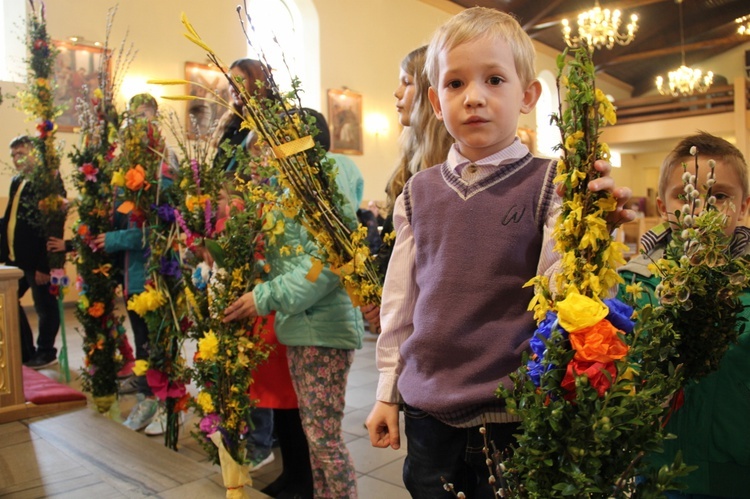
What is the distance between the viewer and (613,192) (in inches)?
35.3

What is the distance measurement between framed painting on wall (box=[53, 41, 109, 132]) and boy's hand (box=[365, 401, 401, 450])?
318 inches

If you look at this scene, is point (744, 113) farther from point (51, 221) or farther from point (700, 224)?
point (700, 224)

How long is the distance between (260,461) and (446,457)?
1993 millimetres

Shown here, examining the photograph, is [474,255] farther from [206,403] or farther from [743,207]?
[206,403]

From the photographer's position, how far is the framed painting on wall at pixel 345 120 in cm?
1138

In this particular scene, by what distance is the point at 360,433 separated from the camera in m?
3.60

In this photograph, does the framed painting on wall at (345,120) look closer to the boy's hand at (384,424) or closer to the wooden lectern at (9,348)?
the wooden lectern at (9,348)

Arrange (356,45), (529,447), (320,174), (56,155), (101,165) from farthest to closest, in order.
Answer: (356,45) < (56,155) < (101,165) < (320,174) < (529,447)

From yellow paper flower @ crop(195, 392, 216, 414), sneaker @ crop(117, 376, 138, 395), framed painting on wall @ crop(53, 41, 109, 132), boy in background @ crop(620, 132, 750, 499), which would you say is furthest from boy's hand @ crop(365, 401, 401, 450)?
framed painting on wall @ crop(53, 41, 109, 132)

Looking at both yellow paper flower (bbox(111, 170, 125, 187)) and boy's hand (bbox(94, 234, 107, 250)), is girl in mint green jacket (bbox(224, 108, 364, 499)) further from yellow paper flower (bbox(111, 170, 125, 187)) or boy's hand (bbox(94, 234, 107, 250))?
boy's hand (bbox(94, 234, 107, 250))

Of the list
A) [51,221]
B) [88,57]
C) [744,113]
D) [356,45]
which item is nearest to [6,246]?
[51,221]

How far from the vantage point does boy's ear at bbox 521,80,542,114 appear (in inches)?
48.7

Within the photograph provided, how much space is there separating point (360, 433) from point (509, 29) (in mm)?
2839

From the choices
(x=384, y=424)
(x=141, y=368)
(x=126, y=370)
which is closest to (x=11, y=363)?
(x=141, y=368)
